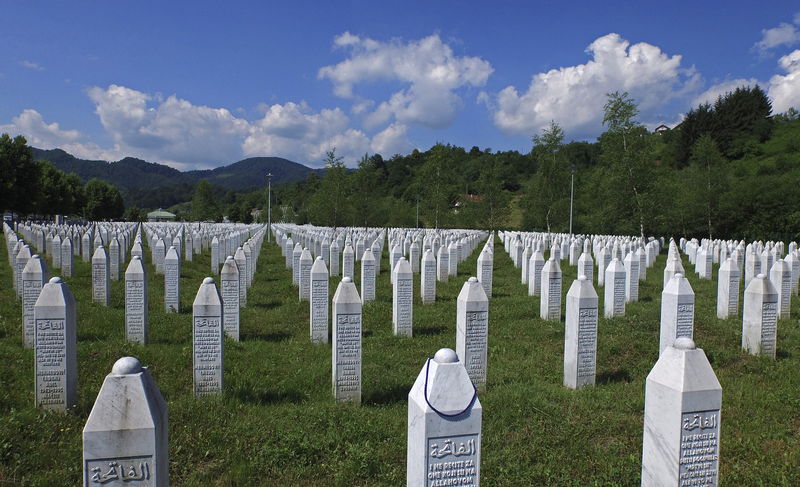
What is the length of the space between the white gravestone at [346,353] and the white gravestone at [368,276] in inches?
245

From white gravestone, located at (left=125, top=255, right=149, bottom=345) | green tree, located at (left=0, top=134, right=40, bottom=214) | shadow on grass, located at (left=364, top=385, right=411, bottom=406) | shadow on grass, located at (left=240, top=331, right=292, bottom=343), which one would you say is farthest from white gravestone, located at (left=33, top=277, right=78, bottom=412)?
green tree, located at (left=0, top=134, right=40, bottom=214)

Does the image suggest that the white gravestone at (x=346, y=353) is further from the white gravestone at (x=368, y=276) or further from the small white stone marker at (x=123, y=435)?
the white gravestone at (x=368, y=276)

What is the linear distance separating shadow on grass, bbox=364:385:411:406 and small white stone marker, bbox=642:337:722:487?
3334 millimetres

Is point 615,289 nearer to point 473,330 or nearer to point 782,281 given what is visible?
point 782,281

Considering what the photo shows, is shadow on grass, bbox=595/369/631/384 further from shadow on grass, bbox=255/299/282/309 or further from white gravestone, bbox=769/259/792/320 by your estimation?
shadow on grass, bbox=255/299/282/309

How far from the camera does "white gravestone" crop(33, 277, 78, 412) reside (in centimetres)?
558

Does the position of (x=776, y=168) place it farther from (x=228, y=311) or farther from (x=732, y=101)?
(x=228, y=311)

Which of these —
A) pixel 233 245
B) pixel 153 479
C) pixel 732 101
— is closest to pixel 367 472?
pixel 153 479

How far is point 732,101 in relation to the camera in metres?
71.8

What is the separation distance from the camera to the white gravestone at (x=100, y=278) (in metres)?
11.1

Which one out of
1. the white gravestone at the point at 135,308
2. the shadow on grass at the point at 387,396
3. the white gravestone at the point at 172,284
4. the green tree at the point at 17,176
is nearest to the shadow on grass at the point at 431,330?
the shadow on grass at the point at 387,396

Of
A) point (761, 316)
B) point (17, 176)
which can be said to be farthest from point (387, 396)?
point (17, 176)

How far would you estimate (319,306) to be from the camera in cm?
901

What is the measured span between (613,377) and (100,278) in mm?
10395
